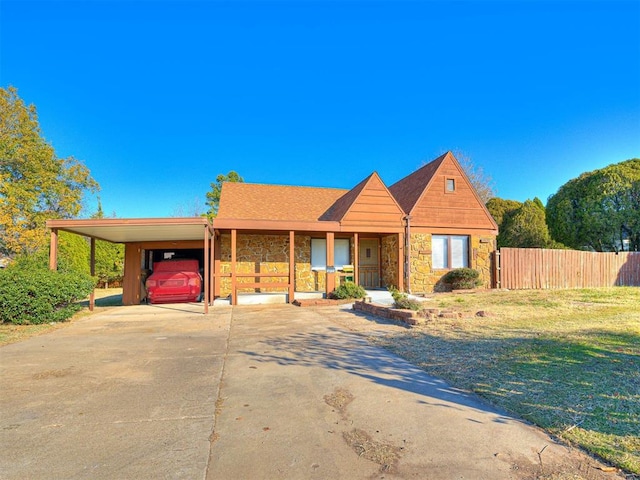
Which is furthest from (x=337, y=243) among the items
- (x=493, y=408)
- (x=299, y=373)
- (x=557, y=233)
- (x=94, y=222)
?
(x=557, y=233)

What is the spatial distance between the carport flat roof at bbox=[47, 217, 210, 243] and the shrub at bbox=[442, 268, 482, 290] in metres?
10.6

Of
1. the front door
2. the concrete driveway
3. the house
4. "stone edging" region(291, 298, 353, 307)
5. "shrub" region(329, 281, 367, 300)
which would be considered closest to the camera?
the concrete driveway

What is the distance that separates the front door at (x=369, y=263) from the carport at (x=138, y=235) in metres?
7.39

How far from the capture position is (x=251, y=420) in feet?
10.6

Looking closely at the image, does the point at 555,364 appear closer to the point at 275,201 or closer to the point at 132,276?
the point at 132,276

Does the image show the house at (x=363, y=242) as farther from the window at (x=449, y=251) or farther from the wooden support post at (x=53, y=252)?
the wooden support post at (x=53, y=252)

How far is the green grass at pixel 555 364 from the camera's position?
2934mm

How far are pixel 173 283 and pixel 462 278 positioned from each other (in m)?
11.9

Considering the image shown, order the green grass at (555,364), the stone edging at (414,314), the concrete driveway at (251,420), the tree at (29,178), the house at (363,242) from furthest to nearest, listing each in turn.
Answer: the tree at (29,178)
the house at (363,242)
the stone edging at (414,314)
the green grass at (555,364)
the concrete driveway at (251,420)

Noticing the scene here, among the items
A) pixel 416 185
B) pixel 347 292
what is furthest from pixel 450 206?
pixel 347 292

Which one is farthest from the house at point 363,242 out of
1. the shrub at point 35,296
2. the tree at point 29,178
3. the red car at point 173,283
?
A: the tree at point 29,178

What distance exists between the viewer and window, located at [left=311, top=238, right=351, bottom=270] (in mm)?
15617

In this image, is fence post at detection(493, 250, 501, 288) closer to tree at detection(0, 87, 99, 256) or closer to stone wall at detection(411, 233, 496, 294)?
stone wall at detection(411, 233, 496, 294)

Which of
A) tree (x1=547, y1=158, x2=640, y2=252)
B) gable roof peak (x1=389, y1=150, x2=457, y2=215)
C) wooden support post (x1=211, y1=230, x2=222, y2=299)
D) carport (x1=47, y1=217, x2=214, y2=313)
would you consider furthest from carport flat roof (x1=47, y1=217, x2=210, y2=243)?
tree (x1=547, y1=158, x2=640, y2=252)
